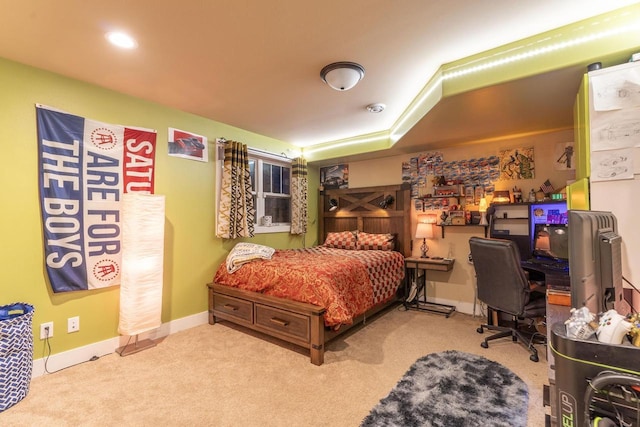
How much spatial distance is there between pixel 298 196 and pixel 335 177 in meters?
0.84

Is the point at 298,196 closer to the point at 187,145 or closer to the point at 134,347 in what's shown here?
the point at 187,145

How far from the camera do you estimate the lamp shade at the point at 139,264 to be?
269 cm

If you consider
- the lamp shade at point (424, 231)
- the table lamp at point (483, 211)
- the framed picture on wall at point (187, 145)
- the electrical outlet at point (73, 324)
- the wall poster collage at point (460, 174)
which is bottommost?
the electrical outlet at point (73, 324)

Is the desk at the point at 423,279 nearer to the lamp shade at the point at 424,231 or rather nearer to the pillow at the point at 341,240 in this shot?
the lamp shade at the point at 424,231

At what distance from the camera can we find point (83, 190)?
2615 mm

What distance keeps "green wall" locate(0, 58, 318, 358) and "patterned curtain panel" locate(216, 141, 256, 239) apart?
161 millimetres

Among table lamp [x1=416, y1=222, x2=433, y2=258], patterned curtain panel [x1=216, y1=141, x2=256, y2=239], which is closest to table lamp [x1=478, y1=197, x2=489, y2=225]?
table lamp [x1=416, y1=222, x2=433, y2=258]

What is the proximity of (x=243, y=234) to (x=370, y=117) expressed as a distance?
2213 millimetres

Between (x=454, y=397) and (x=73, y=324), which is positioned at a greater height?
(x=73, y=324)

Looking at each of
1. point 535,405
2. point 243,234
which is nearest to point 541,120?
point 535,405

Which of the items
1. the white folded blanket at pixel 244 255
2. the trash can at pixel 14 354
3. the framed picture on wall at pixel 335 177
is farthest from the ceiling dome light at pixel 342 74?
the trash can at pixel 14 354

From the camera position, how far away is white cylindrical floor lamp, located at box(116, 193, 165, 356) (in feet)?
8.83

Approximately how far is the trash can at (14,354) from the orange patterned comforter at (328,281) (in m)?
1.67

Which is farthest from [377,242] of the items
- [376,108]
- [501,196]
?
[376,108]
